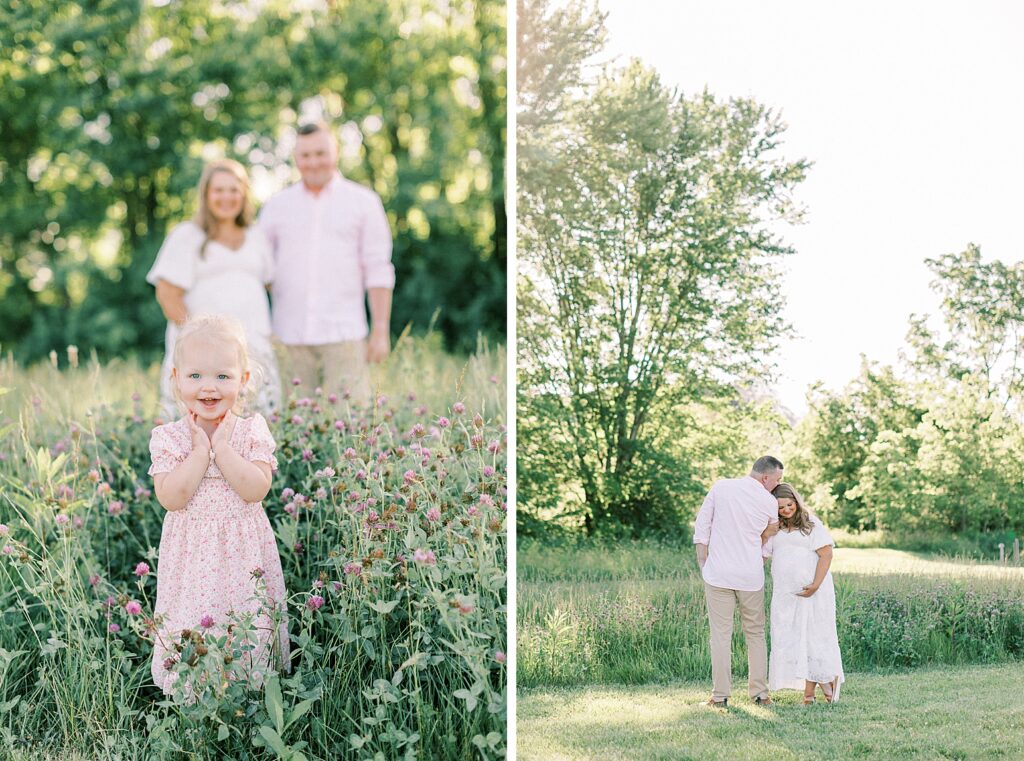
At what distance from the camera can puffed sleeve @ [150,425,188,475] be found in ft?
9.91

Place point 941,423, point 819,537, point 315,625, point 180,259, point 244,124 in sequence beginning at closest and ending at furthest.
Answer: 1. point 315,625
2. point 819,537
3. point 941,423
4. point 180,259
5. point 244,124

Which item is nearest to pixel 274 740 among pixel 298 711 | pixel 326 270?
pixel 298 711

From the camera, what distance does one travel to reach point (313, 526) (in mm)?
3559

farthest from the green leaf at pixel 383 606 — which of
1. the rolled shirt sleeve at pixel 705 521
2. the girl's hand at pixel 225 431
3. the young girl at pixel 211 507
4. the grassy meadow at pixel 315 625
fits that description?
the rolled shirt sleeve at pixel 705 521

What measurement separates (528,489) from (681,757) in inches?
44.2

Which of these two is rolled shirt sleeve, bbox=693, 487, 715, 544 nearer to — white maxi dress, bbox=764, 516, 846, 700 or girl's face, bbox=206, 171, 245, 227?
white maxi dress, bbox=764, 516, 846, 700

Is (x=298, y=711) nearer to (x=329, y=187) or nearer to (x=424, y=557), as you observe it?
(x=424, y=557)

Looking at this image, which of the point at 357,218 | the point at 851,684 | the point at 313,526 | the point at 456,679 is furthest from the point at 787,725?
the point at 357,218

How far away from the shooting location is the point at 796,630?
3496 mm

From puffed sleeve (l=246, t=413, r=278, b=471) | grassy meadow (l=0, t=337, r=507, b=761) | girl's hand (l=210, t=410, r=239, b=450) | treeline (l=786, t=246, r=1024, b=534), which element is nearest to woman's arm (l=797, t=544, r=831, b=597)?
treeline (l=786, t=246, r=1024, b=534)

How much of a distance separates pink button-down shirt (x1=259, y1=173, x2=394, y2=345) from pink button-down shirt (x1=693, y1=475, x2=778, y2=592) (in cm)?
225

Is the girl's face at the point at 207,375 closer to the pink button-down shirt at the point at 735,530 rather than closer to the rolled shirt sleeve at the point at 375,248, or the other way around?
the pink button-down shirt at the point at 735,530

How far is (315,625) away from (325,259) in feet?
7.58

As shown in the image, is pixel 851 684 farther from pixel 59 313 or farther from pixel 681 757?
pixel 59 313
